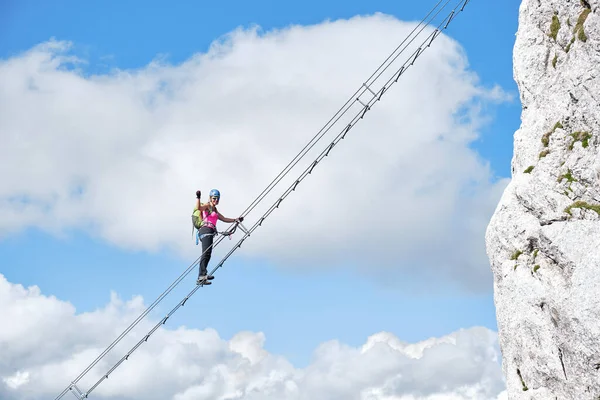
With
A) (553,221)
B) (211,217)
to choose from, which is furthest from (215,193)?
(553,221)

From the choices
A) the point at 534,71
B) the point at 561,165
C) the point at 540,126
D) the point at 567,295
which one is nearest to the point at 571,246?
the point at 567,295

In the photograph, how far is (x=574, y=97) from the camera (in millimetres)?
29656

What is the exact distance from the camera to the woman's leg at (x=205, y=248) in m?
35.4

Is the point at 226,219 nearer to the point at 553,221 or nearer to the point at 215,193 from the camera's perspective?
the point at 215,193

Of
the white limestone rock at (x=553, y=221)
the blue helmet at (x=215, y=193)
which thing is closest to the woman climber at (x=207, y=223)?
the blue helmet at (x=215, y=193)

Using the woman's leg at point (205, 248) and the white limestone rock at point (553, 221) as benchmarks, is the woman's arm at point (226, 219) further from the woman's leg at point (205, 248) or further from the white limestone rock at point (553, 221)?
the white limestone rock at point (553, 221)

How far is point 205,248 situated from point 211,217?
1.48 m

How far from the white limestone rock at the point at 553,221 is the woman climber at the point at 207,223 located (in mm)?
12463

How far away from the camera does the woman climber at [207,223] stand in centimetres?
3538

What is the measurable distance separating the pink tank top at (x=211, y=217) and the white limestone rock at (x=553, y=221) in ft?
41.0

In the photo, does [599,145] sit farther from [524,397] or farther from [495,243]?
[524,397]

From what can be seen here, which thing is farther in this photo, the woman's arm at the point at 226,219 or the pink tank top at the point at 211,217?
the pink tank top at the point at 211,217

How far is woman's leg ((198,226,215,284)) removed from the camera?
1393 inches

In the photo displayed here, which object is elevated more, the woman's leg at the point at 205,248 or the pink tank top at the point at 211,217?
the pink tank top at the point at 211,217
